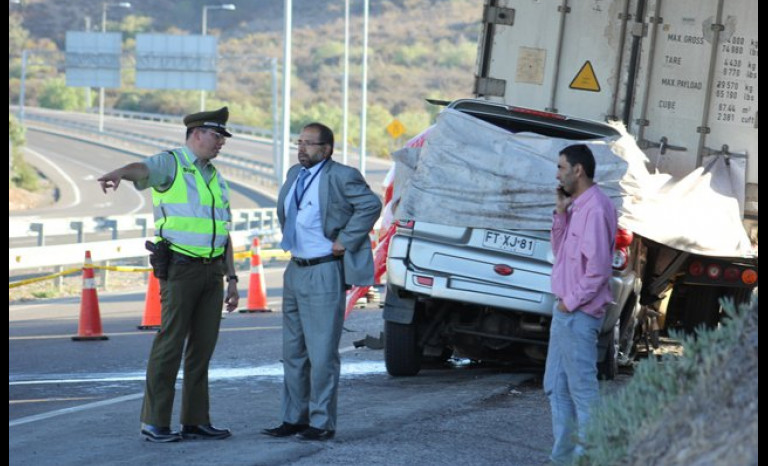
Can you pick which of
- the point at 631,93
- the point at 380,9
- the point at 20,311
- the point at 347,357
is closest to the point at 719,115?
the point at 631,93

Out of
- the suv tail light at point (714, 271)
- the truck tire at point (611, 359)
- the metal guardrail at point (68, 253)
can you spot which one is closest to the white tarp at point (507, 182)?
the truck tire at point (611, 359)

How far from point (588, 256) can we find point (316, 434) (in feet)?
6.71

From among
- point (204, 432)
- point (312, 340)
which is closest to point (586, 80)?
point (312, 340)

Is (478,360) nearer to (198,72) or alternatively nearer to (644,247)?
(644,247)

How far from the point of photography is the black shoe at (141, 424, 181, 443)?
337 inches

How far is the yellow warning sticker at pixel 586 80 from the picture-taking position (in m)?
13.3

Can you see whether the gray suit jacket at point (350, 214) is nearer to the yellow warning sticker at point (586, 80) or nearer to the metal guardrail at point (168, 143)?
the yellow warning sticker at point (586, 80)

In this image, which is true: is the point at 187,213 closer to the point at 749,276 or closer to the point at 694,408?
the point at 694,408

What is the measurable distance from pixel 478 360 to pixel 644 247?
1724 millimetres

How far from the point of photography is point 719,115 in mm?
13070

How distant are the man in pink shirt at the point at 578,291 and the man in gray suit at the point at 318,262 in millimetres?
1550

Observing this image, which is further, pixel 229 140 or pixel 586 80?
pixel 229 140

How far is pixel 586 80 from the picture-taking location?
13320 millimetres

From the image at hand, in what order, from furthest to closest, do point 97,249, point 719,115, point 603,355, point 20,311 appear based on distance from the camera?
point 97,249
point 20,311
point 719,115
point 603,355
